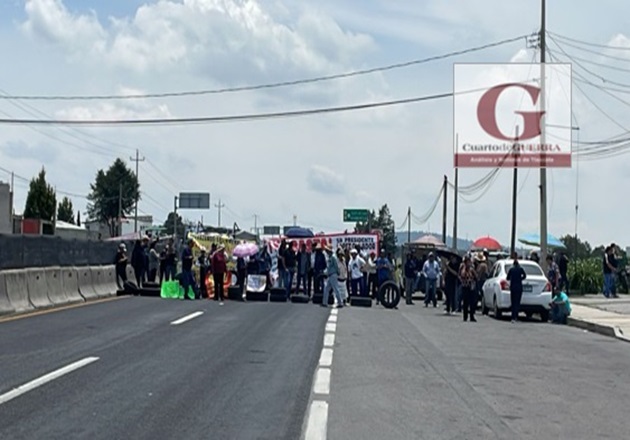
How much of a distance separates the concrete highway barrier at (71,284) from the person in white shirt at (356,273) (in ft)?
30.4

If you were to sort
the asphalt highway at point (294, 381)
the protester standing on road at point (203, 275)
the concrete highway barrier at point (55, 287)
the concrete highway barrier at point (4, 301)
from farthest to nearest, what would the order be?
the protester standing on road at point (203, 275)
the concrete highway barrier at point (55, 287)
the concrete highway barrier at point (4, 301)
the asphalt highway at point (294, 381)

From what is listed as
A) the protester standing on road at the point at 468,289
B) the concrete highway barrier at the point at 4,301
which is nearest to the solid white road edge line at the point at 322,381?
the concrete highway barrier at the point at 4,301

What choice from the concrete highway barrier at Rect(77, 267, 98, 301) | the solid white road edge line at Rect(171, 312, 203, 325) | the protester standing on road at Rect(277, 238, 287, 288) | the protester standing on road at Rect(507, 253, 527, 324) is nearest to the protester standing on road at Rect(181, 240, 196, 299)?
the concrete highway barrier at Rect(77, 267, 98, 301)

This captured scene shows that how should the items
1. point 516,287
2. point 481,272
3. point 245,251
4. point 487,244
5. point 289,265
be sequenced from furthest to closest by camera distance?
point 487,244, point 245,251, point 289,265, point 481,272, point 516,287

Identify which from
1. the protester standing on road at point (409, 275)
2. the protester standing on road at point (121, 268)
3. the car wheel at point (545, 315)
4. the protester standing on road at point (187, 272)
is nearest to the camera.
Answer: the car wheel at point (545, 315)

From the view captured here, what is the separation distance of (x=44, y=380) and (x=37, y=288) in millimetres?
12429

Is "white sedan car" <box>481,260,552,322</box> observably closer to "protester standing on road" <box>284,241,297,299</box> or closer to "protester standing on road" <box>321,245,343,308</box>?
"protester standing on road" <box>321,245,343,308</box>

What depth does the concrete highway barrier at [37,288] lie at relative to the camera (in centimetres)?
2347

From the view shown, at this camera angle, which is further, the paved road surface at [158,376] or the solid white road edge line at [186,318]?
the solid white road edge line at [186,318]

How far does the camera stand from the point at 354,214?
97.9 m

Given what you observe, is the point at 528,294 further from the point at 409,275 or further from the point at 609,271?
the point at 609,271

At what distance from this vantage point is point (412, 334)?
20.6 metres

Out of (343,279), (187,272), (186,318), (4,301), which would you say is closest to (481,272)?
(343,279)

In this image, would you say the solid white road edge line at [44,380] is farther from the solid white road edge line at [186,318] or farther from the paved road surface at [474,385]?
the solid white road edge line at [186,318]
